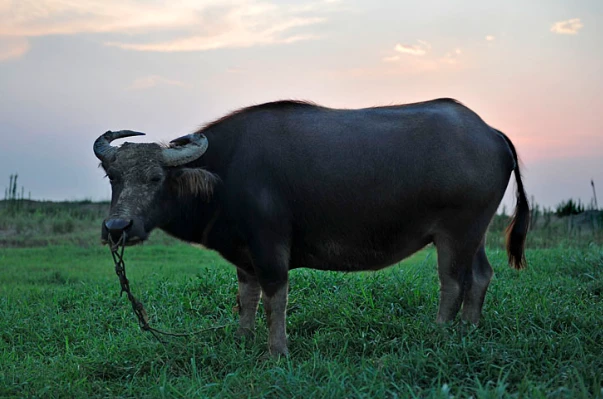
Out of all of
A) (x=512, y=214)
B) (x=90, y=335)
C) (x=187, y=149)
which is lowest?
(x=90, y=335)

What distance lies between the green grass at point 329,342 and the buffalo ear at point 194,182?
1.10m

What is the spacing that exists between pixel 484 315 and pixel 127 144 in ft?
10.2

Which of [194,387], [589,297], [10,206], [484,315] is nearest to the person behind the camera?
[194,387]

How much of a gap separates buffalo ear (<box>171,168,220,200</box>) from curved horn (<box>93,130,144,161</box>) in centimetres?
54

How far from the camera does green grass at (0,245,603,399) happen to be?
370 cm

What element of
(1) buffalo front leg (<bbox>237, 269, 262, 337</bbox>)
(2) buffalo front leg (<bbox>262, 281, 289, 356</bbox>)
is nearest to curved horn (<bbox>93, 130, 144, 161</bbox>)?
(1) buffalo front leg (<bbox>237, 269, 262, 337</bbox>)

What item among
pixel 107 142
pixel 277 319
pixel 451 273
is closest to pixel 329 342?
pixel 277 319

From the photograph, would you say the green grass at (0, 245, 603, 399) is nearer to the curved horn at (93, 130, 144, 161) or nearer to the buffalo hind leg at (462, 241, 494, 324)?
the buffalo hind leg at (462, 241, 494, 324)

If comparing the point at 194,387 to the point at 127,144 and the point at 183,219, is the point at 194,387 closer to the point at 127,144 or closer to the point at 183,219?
the point at 183,219

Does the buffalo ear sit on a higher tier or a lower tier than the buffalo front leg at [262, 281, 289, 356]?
higher

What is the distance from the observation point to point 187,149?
15.2ft

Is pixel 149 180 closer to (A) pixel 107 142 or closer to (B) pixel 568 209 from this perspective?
(A) pixel 107 142

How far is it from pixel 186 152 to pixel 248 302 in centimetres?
133

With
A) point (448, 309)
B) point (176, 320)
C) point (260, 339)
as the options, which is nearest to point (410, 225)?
point (448, 309)
